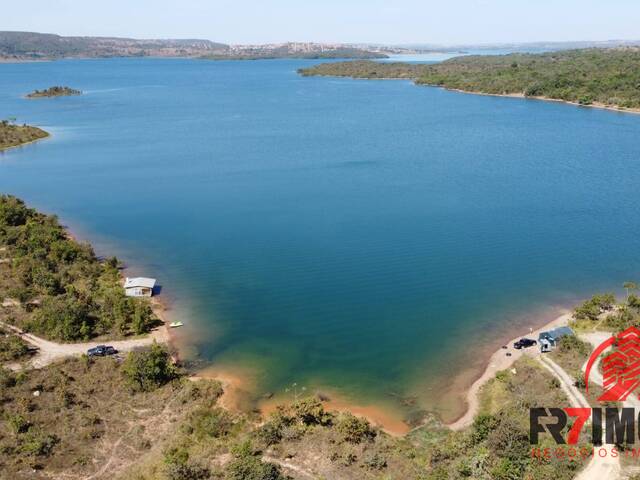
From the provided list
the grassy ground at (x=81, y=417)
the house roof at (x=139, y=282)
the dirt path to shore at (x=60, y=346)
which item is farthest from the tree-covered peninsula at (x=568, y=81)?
the grassy ground at (x=81, y=417)

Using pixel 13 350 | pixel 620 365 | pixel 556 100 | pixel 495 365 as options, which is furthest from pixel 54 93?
pixel 620 365

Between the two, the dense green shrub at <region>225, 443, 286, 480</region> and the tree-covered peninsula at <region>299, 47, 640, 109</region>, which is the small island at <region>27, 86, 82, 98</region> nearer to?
the tree-covered peninsula at <region>299, 47, 640, 109</region>

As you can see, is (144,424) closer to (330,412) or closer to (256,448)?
(256,448)

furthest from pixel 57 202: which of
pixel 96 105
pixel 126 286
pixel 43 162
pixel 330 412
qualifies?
pixel 96 105

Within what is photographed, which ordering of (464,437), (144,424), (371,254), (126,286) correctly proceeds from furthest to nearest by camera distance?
(371,254) < (126,286) < (144,424) < (464,437)

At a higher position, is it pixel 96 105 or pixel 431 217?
pixel 96 105

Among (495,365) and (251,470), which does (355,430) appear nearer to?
(251,470)
